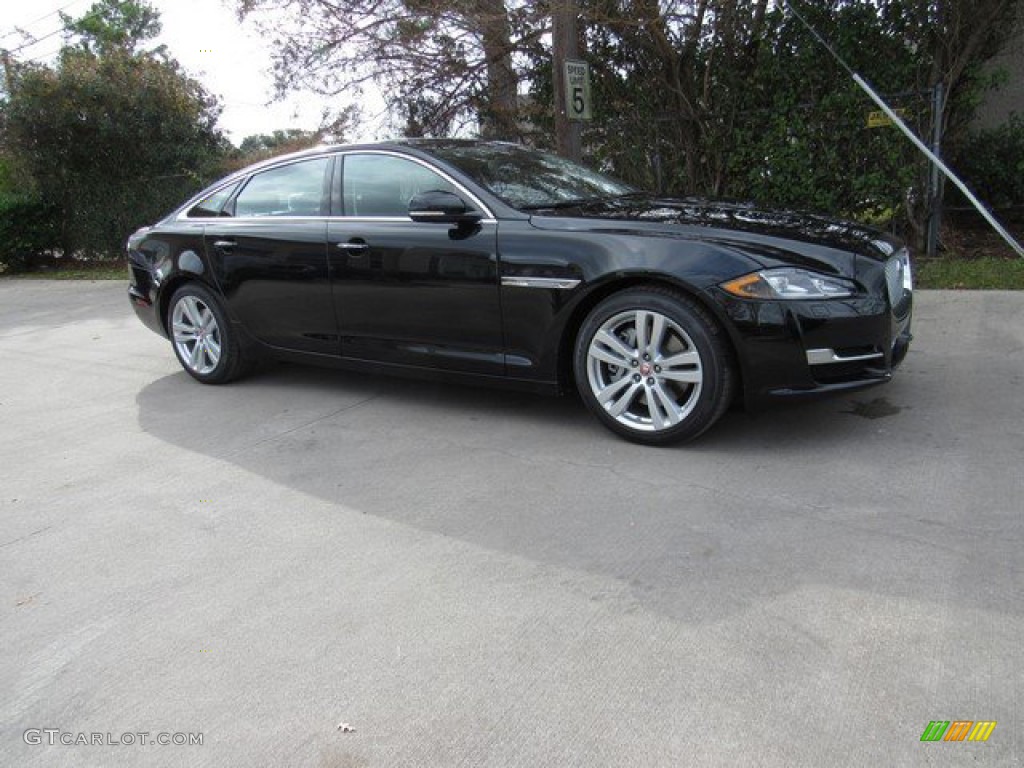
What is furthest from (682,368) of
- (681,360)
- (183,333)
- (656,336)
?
(183,333)

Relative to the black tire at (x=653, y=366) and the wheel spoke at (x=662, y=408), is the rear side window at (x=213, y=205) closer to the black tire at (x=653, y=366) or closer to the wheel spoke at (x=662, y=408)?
the black tire at (x=653, y=366)

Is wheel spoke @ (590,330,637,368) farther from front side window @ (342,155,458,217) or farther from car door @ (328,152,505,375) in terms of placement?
front side window @ (342,155,458,217)

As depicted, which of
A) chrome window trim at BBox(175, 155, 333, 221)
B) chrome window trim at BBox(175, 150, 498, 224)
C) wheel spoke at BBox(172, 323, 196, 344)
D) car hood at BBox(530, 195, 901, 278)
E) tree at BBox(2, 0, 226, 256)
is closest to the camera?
car hood at BBox(530, 195, 901, 278)

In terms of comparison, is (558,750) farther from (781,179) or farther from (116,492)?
(781,179)

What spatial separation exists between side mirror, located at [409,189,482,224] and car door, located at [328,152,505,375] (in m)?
0.05

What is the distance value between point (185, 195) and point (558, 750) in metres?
15.2

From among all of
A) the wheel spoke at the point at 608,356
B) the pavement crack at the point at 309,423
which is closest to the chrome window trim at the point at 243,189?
the pavement crack at the point at 309,423

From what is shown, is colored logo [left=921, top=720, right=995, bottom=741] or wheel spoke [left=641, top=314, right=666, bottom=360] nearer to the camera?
colored logo [left=921, top=720, right=995, bottom=741]

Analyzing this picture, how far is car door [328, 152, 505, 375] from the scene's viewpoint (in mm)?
4516

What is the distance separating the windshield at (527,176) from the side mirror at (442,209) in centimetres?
24

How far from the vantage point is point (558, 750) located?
2160mm

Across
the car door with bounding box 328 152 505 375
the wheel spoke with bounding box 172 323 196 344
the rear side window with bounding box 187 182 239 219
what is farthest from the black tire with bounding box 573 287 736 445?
the wheel spoke with bounding box 172 323 196 344

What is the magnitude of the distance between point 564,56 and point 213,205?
412cm

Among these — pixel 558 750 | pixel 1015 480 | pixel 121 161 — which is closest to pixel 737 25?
pixel 1015 480
